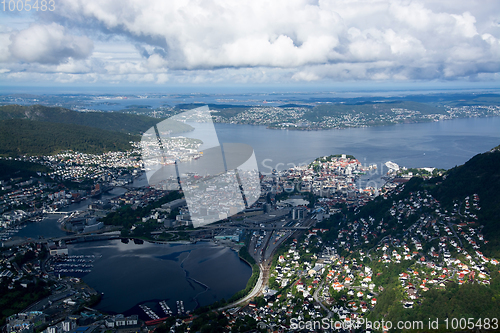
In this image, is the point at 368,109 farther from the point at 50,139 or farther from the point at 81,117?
the point at 50,139

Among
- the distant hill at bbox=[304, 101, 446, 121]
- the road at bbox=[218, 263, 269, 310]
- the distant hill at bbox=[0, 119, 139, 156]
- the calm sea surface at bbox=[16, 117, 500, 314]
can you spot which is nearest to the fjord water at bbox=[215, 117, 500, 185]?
the calm sea surface at bbox=[16, 117, 500, 314]

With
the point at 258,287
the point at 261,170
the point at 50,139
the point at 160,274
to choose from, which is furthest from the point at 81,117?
the point at 258,287

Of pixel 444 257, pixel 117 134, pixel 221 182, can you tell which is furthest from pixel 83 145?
pixel 444 257

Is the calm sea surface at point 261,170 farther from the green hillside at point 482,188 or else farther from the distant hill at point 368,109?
the distant hill at point 368,109

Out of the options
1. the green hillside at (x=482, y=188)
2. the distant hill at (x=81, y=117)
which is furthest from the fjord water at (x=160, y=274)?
the distant hill at (x=81, y=117)

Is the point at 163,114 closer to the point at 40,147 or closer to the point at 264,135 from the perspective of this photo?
the point at 264,135
